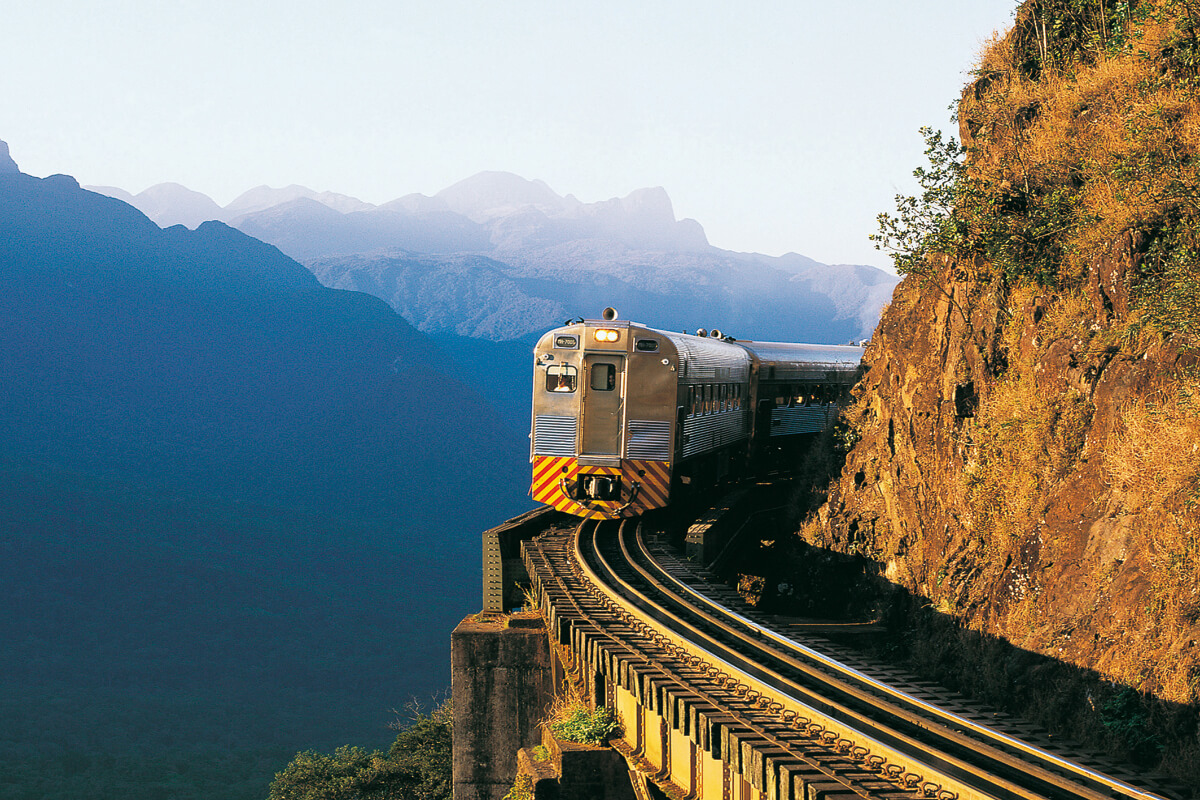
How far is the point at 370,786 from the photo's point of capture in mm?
Result: 39844

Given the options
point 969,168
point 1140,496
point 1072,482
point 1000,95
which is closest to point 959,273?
point 969,168

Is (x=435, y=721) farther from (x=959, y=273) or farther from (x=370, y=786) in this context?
(x=959, y=273)

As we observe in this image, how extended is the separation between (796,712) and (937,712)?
127cm

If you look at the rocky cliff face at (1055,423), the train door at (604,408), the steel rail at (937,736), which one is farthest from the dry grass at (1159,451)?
the train door at (604,408)

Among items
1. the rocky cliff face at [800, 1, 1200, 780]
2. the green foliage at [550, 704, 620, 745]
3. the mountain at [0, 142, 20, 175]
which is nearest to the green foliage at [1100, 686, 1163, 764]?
the rocky cliff face at [800, 1, 1200, 780]

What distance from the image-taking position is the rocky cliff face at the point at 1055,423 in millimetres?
10930

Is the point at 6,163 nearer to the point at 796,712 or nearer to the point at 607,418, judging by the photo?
the point at 607,418

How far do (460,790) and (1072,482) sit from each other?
12.6 m

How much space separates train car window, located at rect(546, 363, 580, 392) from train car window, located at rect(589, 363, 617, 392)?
0.42 metres

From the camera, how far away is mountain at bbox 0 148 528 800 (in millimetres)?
81312

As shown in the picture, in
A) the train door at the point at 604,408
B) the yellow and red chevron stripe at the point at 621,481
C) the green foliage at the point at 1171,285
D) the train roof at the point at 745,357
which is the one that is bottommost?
the yellow and red chevron stripe at the point at 621,481

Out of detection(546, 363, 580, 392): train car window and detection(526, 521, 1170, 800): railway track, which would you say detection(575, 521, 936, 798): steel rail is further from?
detection(546, 363, 580, 392): train car window

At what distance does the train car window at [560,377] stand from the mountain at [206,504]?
60557 millimetres

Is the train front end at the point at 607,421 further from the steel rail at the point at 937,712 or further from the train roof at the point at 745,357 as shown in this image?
the steel rail at the point at 937,712
